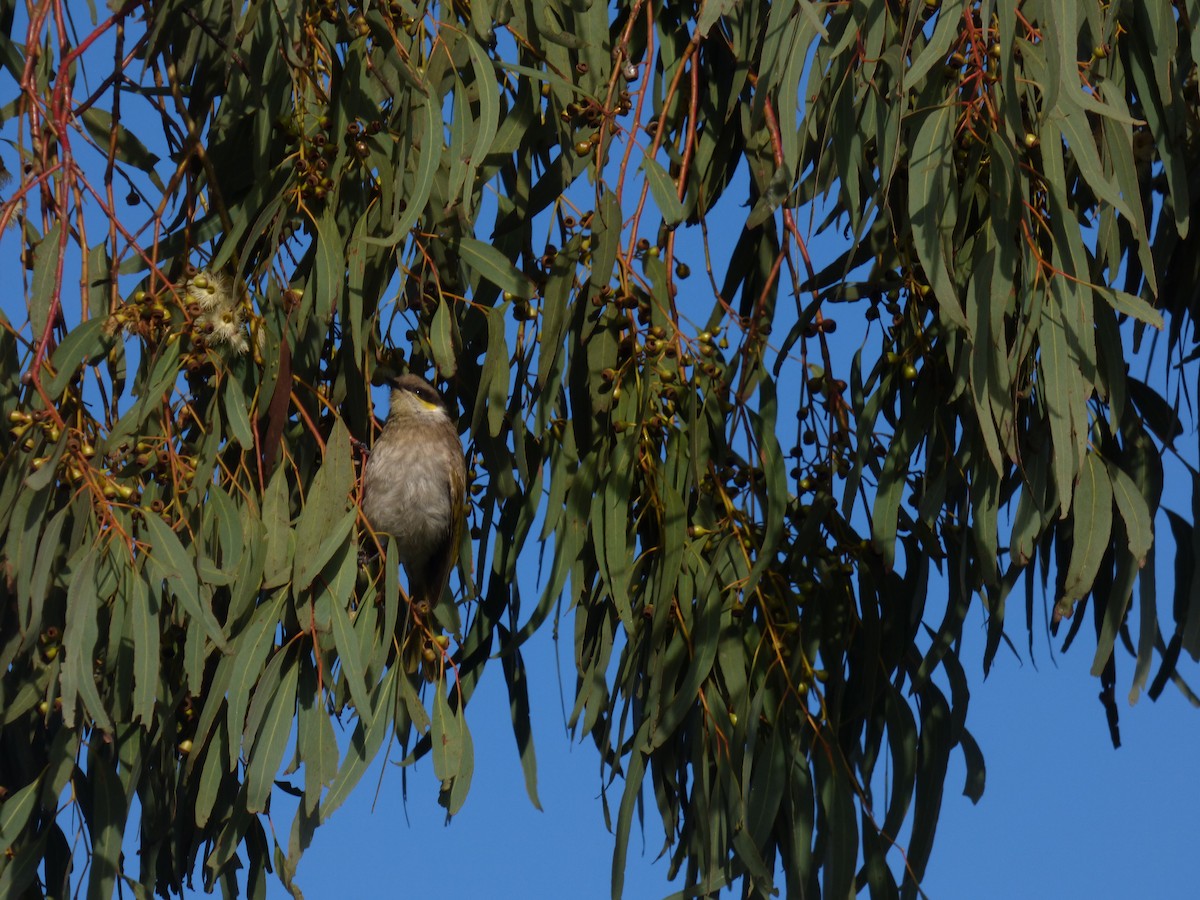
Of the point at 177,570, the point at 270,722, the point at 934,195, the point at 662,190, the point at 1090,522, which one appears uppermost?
the point at 662,190

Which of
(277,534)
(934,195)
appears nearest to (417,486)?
(277,534)

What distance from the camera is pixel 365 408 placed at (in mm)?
2973

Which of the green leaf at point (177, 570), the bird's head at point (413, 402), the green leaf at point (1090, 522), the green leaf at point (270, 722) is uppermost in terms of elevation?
the bird's head at point (413, 402)

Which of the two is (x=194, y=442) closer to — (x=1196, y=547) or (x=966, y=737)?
(x=966, y=737)

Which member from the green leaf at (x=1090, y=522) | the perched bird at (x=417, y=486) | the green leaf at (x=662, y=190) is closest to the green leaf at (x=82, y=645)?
the perched bird at (x=417, y=486)

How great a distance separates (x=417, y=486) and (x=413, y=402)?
25cm

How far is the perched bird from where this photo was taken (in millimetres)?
3418

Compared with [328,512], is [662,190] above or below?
above

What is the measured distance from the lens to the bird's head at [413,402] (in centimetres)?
327

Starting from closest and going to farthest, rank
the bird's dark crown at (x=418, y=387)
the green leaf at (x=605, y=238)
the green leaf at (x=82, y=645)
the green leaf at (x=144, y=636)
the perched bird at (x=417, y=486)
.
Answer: the green leaf at (x=82, y=645), the green leaf at (x=144, y=636), the green leaf at (x=605, y=238), the bird's dark crown at (x=418, y=387), the perched bird at (x=417, y=486)

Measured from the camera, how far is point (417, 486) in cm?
357

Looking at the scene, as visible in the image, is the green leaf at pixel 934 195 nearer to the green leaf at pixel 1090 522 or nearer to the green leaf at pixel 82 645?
the green leaf at pixel 1090 522

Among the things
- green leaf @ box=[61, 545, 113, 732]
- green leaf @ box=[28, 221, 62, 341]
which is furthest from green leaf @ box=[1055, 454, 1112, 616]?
green leaf @ box=[28, 221, 62, 341]

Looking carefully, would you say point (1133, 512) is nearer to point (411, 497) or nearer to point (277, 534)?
point (277, 534)
